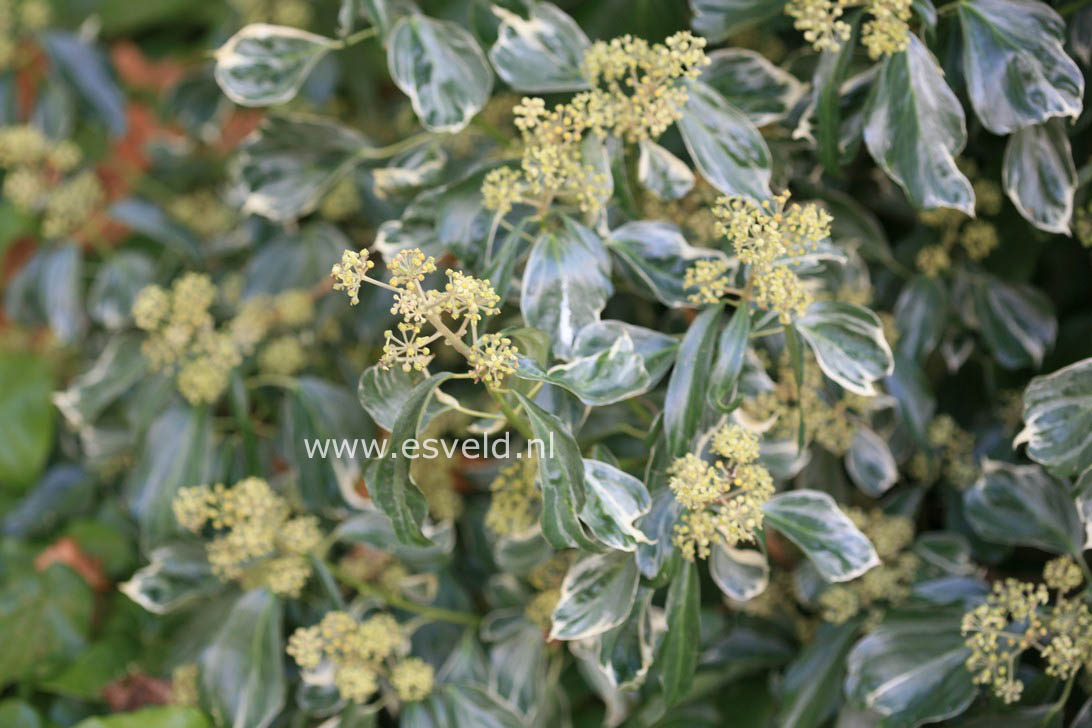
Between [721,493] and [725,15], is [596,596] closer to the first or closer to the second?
[721,493]

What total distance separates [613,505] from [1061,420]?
295 mm

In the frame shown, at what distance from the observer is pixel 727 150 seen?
64cm

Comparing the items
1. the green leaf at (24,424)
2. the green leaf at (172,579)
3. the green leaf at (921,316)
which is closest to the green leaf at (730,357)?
the green leaf at (921,316)

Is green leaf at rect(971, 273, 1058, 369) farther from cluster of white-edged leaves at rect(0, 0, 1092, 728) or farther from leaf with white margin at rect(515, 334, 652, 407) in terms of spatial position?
leaf with white margin at rect(515, 334, 652, 407)

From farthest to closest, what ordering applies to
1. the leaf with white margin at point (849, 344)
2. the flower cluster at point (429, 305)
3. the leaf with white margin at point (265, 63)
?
the leaf with white margin at point (265, 63) < the leaf with white margin at point (849, 344) < the flower cluster at point (429, 305)

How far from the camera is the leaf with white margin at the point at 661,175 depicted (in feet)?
2.16

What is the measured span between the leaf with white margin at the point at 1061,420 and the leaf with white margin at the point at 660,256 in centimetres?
22

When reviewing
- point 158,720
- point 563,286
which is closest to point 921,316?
point 563,286

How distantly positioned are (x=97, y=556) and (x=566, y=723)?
0.48m

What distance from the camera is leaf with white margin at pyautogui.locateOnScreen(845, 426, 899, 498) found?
74 cm

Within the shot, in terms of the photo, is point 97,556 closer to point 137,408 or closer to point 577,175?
point 137,408

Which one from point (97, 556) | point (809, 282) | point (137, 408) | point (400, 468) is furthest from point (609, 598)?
point (97, 556)

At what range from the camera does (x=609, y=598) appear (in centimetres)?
61

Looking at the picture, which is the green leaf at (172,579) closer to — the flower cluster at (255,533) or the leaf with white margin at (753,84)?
the flower cluster at (255,533)
